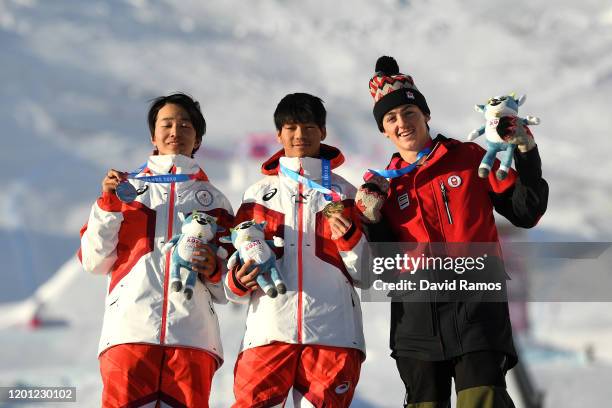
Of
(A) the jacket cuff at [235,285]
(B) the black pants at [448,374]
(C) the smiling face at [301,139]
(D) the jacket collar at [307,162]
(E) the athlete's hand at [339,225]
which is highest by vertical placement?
(C) the smiling face at [301,139]

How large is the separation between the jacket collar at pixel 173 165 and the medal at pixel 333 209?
2.55ft

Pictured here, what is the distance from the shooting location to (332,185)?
13.5 ft

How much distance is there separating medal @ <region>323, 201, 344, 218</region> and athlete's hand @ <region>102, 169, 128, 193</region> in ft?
3.17

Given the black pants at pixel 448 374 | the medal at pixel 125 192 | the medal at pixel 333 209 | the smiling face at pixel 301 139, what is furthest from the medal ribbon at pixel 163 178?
the black pants at pixel 448 374

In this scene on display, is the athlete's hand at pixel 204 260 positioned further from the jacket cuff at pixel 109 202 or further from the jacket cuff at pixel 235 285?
the jacket cuff at pixel 109 202

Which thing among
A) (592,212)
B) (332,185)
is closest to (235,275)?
(332,185)

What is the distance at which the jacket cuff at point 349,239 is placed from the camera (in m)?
3.78

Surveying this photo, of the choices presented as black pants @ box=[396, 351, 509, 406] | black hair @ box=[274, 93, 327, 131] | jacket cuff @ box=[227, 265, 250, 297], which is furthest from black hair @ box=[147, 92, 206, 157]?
black pants @ box=[396, 351, 509, 406]

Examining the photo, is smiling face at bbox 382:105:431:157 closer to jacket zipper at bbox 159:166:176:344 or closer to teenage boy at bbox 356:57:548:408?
→ teenage boy at bbox 356:57:548:408

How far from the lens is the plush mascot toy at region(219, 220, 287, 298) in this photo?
3730 mm

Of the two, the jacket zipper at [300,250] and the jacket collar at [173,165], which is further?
the jacket collar at [173,165]

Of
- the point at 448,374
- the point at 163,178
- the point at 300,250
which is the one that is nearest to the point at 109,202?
the point at 163,178

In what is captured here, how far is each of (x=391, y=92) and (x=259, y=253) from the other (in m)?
1.04

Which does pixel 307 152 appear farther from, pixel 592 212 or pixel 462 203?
pixel 592 212
